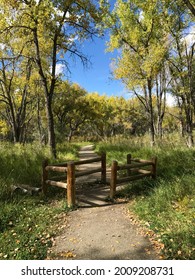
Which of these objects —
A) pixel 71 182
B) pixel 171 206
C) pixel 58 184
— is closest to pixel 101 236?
pixel 171 206

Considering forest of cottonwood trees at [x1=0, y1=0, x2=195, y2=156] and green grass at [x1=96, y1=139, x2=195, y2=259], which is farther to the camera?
forest of cottonwood trees at [x1=0, y1=0, x2=195, y2=156]

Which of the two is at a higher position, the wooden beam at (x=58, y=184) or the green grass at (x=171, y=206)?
the wooden beam at (x=58, y=184)

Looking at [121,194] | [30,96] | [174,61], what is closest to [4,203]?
[121,194]

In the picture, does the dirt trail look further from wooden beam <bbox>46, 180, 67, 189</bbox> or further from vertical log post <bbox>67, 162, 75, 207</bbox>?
wooden beam <bbox>46, 180, 67, 189</bbox>

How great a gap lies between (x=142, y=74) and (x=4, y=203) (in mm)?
12327

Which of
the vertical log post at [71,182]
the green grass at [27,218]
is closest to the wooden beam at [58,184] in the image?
the vertical log post at [71,182]

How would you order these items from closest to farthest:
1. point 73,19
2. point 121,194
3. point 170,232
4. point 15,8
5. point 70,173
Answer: point 170,232
point 70,173
point 121,194
point 15,8
point 73,19

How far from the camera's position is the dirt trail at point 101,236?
3980 mm

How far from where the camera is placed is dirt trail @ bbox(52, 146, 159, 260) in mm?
3980

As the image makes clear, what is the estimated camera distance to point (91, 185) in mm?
8359

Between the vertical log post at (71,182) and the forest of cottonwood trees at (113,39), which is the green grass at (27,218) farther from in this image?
the forest of cottonwood trees at (113,39)

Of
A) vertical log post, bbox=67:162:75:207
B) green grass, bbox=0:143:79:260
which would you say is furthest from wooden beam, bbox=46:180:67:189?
green grass, bbox=0:143:79:260
